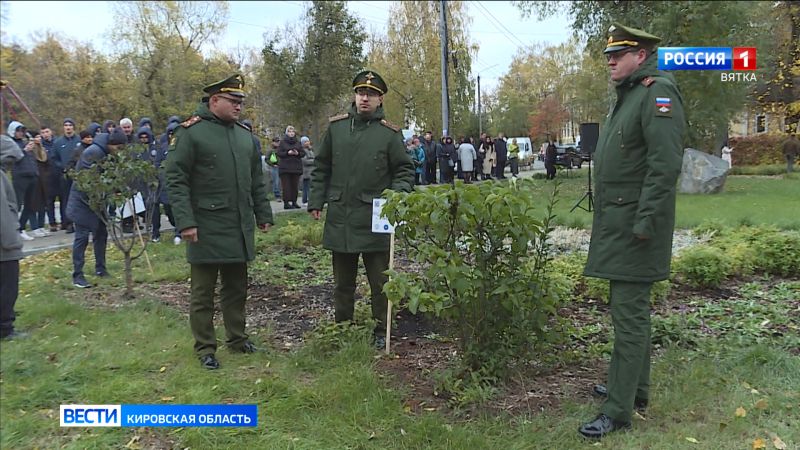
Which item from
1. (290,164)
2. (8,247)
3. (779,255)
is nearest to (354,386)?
(8,247)

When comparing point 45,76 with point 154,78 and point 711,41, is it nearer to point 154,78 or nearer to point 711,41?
point 154,78

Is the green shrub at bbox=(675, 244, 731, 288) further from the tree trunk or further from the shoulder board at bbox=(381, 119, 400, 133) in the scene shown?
the tree trunk

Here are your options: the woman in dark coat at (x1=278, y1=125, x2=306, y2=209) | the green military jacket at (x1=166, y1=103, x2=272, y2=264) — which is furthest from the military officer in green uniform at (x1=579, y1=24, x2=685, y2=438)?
the woman in dark coat at (x1=278, y1=125, x2=306, y2=209)

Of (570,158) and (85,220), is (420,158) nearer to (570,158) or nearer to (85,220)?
(570,158)

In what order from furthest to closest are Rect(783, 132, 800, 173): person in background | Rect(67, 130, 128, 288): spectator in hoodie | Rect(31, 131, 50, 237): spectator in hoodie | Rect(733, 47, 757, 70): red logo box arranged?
Rect(783, 132, 800, 173): person in background
Rect(733, 47, 757, 70): red logo box
Rect(31, 131, 50, 237): spectator in hoodie
Rect(67, 130, 128, 288): spectator in hoodie

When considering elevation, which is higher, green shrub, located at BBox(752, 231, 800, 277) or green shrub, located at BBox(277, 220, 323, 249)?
green shrub, located at BBox(277, 220, 323, 249)

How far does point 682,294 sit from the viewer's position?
5.85 m

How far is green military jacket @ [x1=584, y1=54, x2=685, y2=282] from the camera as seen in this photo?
3035 millimetres

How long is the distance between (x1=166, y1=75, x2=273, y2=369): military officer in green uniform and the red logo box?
50.4ft

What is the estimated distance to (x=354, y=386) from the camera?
3834 millimetres

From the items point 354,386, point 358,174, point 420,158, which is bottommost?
point 354,386

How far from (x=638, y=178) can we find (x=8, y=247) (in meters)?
4.83

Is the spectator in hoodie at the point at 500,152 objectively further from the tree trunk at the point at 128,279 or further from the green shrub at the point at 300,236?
the tree trunk at the point at 128,279

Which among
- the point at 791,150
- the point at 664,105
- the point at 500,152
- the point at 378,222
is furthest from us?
the point at 500,152
